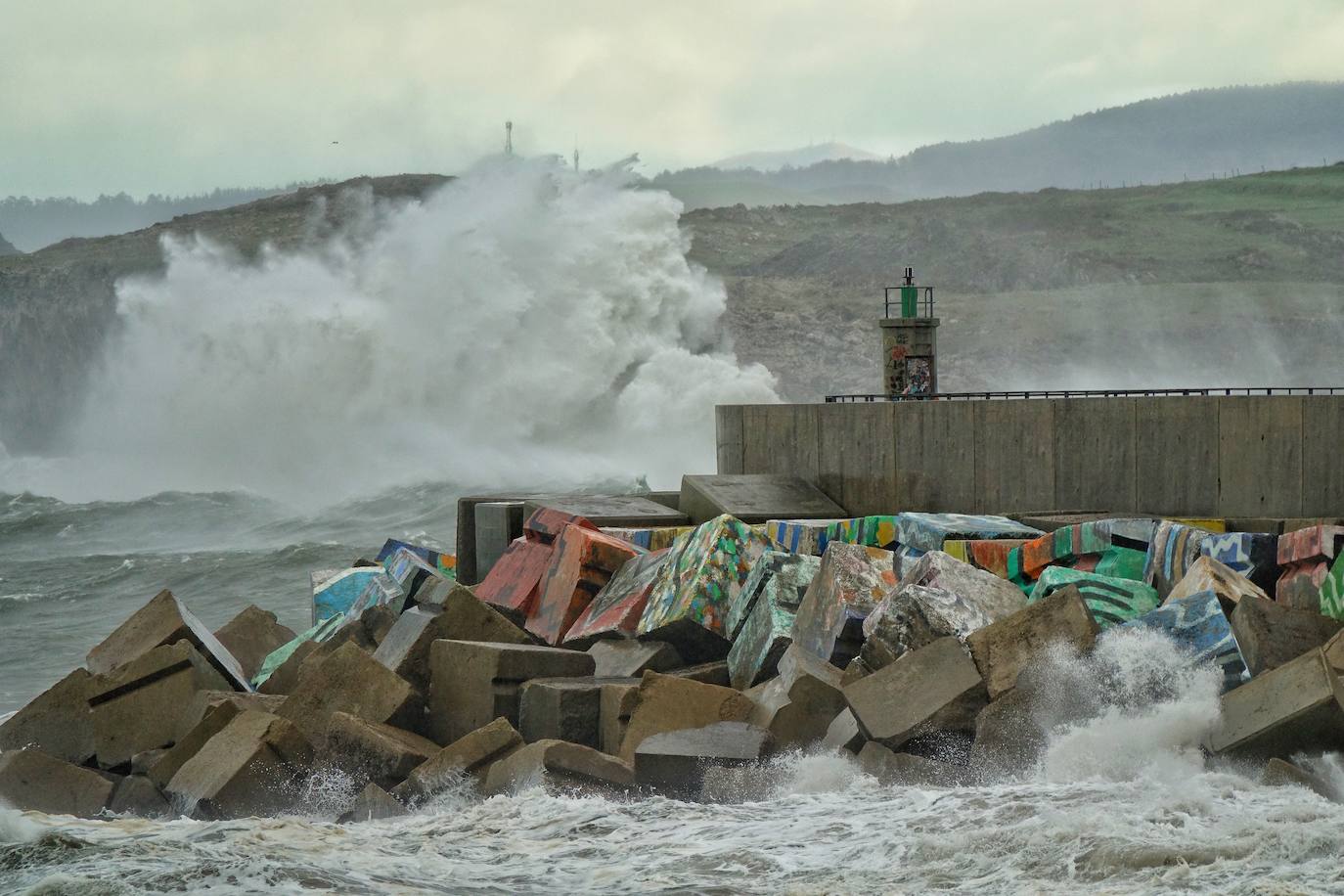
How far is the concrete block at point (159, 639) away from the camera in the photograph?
27.0 feet

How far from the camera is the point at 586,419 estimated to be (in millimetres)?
33469

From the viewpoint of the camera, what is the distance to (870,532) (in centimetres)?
945

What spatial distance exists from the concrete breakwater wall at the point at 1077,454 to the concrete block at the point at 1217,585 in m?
1.88

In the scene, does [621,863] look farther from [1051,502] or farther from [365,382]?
[365,382]

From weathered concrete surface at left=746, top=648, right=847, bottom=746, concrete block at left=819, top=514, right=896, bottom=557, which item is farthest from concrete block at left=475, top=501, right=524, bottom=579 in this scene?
weathered concrete surface at left=746, top=648, right=847, bottom=746

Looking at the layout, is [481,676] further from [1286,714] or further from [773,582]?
[1286,714]

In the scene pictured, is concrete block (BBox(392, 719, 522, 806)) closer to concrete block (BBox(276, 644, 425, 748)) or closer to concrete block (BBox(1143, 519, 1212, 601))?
concrete block (BBox(276, 644, 425, 748))

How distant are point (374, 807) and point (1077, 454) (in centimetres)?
513

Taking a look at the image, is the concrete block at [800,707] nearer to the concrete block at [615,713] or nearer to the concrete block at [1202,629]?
the concrete block at [615,713]

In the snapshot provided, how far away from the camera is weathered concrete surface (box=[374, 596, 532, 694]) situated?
746 centimetres

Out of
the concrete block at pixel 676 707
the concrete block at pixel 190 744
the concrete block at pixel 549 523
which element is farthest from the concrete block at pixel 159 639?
the concrete block at pixel 676 707

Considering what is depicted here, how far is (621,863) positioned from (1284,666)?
2465mm

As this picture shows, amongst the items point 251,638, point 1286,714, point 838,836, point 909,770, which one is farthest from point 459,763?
point 251,638

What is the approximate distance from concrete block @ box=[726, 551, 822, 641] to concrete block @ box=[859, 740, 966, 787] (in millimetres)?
1819
